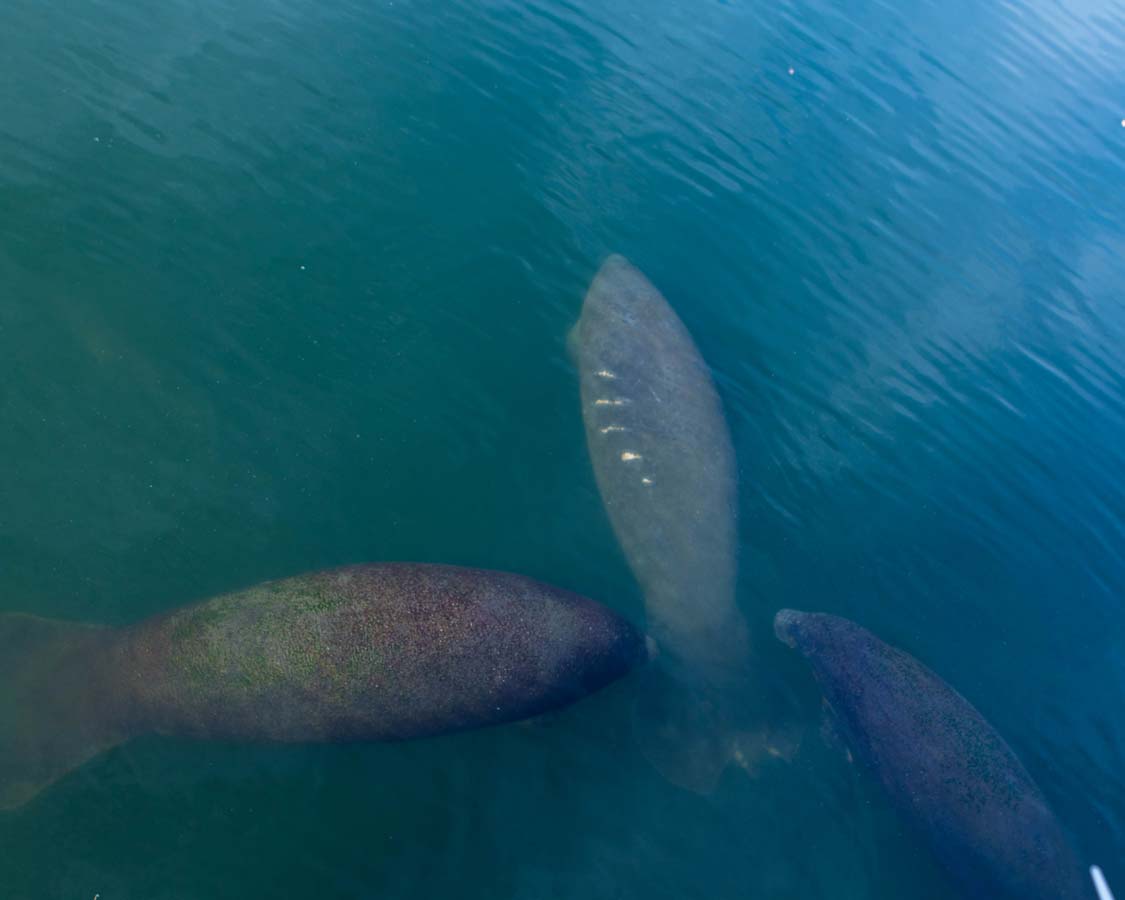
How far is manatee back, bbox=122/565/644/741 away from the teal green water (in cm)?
27

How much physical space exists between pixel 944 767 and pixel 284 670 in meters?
5.04

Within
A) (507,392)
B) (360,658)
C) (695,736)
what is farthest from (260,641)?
(507,392)

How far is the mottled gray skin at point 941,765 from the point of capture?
6570 mm

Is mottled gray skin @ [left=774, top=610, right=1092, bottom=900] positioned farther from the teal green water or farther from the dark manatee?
the dark manatee

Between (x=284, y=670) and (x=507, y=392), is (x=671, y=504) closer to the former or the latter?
(x=507, y=392)

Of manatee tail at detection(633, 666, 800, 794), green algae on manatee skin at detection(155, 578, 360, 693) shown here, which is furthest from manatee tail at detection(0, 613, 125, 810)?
manatee tail at detection(633, 666, 800, 794)

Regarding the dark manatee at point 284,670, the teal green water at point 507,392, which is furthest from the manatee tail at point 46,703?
the teal green water at point 507,392

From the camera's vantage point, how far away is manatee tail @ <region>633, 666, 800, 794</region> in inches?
255

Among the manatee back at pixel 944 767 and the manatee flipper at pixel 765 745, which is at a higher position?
the manatee back at pixel 944 767

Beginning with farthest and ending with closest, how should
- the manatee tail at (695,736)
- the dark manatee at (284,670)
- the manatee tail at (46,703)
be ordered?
the manatee tail at (695,736)
the dark manatee at (284,670)
the manatee tail at (46,703)

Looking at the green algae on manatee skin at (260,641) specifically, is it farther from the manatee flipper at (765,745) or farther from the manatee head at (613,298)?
the manatee head at (613,298)

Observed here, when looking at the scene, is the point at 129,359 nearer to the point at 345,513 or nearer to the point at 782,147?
the point at 345,513

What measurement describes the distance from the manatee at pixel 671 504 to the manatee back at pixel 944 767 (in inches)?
36.1

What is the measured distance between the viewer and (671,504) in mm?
7887
